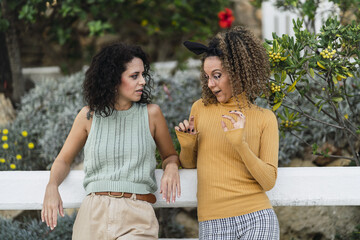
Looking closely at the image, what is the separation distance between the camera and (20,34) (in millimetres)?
5566

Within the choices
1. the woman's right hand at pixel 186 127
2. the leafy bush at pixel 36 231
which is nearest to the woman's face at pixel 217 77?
the woman's right hand at pixel 186 127

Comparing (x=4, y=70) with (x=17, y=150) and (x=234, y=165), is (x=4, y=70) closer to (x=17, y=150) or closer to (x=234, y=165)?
(x=17, y=150)

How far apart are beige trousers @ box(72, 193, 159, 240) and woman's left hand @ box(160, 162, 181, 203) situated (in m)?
0.13

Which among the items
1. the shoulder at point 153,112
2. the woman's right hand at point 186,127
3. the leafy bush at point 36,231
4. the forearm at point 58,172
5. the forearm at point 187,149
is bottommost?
the leafy bush at point 36,231

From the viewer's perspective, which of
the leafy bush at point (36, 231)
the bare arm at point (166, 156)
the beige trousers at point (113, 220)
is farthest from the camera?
the leafy bush at point (36, 231)

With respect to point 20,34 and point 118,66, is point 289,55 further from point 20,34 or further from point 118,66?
point 20,34

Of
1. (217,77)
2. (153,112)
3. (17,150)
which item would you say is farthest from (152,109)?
(17,150)

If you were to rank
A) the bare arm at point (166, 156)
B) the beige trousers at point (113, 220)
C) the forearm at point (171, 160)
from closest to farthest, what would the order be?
1. the beige trousers at point (113, 220)
2. the bare arm at point (166, 156)
3. the forearm at point (171, 160)

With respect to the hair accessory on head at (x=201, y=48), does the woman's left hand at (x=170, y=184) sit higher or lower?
lower

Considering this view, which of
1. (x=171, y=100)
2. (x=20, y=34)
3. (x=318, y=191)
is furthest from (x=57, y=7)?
(x=318, y=191)

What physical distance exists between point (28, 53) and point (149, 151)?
18.7ft

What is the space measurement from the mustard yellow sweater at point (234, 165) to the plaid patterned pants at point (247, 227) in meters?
0.03

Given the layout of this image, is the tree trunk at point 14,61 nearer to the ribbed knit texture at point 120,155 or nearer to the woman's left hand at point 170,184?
the ribbed knit texture at point 120,155

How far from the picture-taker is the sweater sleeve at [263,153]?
2.06 metres
